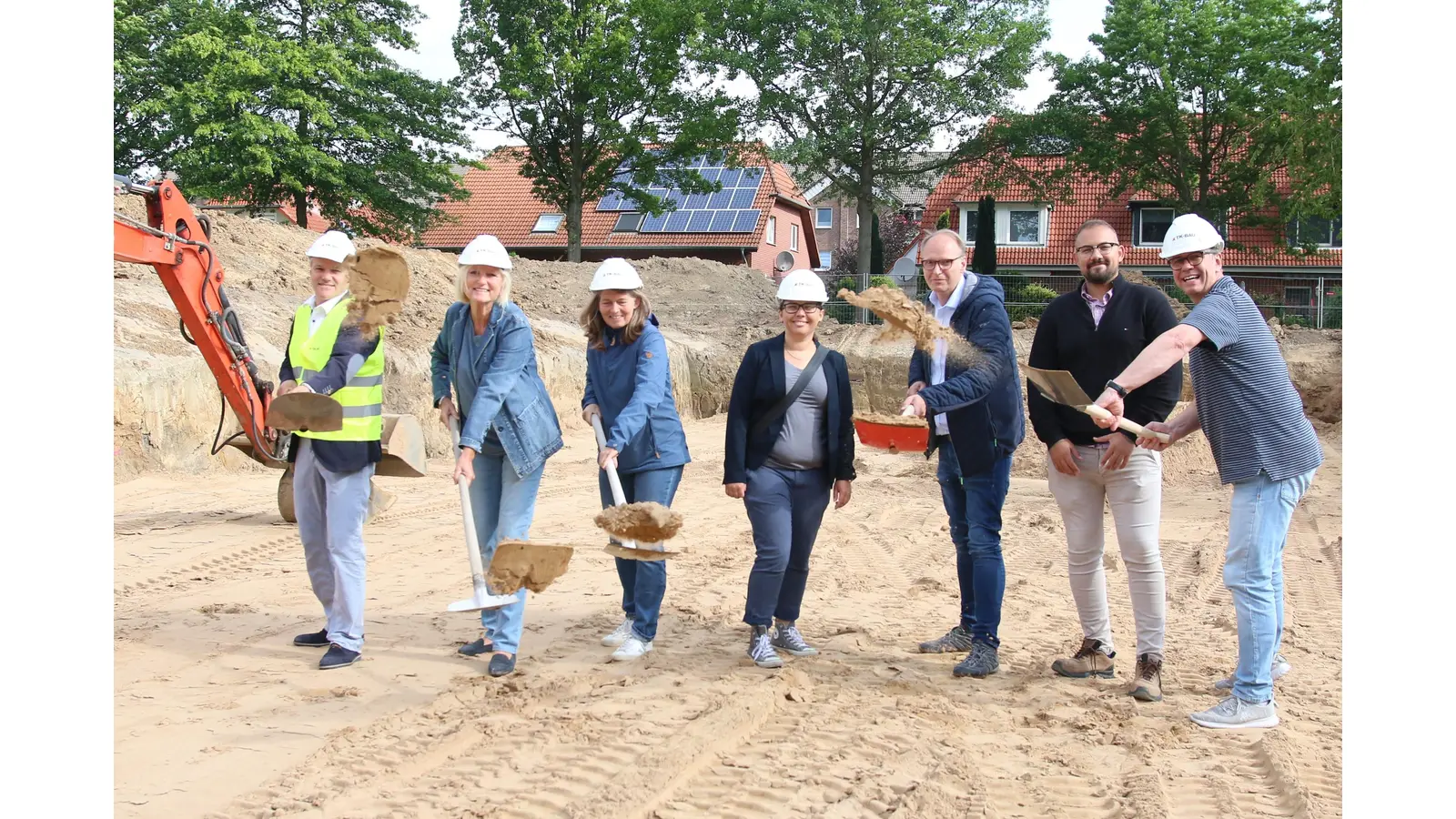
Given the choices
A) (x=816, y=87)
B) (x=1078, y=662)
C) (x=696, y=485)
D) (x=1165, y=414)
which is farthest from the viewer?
(x=816, y=87)

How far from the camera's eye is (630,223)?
35625mm

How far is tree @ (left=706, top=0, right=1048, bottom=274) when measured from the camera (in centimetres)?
2709

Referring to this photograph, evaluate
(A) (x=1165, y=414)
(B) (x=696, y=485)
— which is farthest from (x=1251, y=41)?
(A) (x=1165, y=414)

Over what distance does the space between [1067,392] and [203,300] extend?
6478mm

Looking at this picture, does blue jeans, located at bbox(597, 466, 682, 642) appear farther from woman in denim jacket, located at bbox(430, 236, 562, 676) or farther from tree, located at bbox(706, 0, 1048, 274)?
tree, located at bbox(706, 0, 1048, 274)

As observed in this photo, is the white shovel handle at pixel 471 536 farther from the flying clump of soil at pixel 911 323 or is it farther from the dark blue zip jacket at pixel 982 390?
the dark blue zip jacket at pixel 982 390

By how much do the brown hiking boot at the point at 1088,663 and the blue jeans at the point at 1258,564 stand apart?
78cm

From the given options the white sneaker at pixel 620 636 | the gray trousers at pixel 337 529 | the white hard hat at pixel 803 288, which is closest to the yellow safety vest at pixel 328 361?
the gray trousers at pixel 337 529

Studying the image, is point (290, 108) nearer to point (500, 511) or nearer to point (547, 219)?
point (547, 219)

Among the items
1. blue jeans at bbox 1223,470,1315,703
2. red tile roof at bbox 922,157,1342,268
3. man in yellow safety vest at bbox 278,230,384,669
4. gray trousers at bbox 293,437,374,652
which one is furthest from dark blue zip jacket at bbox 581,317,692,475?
red tile roof at bbox 922,157,1342,268

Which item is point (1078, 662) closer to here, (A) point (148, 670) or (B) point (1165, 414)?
(B) point (1165, 414)

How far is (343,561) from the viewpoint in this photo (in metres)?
5.10

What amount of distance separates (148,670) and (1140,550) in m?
4.50

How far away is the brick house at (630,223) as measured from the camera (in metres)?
34.5
